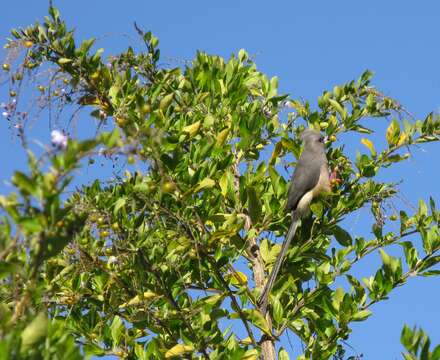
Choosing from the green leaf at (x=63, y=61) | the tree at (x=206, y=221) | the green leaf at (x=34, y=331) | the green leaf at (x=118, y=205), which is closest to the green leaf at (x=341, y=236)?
the tree at (x=206, y=221)

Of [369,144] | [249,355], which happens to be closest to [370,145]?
[369,144]

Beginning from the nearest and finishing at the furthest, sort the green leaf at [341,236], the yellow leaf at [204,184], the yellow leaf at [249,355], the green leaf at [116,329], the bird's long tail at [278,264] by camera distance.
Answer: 1. the yellow leaf at [249,355]
2. the yellow leaf at [204,184]
3. the green leaf at [116,329]
4. the bird's long tail at [278,264]
5. the green leaf at [341,236]

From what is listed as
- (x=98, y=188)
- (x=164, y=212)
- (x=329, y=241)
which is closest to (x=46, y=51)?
(x=98, y=188)

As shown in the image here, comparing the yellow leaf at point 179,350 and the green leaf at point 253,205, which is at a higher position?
the green leaf at point 253,205

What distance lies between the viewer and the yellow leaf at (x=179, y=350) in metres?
4.90

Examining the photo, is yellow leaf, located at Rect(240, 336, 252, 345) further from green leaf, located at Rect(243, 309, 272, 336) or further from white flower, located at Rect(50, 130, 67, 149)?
white flower, located at Rect(50, 130, 67, 149)

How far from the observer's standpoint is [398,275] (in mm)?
5410

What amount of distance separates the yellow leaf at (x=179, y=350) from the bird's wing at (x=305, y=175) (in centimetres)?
158

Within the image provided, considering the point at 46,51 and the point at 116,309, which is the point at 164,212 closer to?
the point at 116,309

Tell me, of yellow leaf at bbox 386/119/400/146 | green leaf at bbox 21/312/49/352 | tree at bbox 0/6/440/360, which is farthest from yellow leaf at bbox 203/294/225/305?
green leaf at bbox 21/312/49/352

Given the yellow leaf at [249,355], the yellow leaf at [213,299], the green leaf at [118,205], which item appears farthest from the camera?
the yellow leaf at [213,299]

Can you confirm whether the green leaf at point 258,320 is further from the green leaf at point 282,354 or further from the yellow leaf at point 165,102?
the yellow leaf at point 165,102

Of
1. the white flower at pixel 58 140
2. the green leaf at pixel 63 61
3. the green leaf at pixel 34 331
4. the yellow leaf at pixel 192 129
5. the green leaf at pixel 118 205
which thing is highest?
the green leaf at pixel 63 61

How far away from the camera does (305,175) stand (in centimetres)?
622
